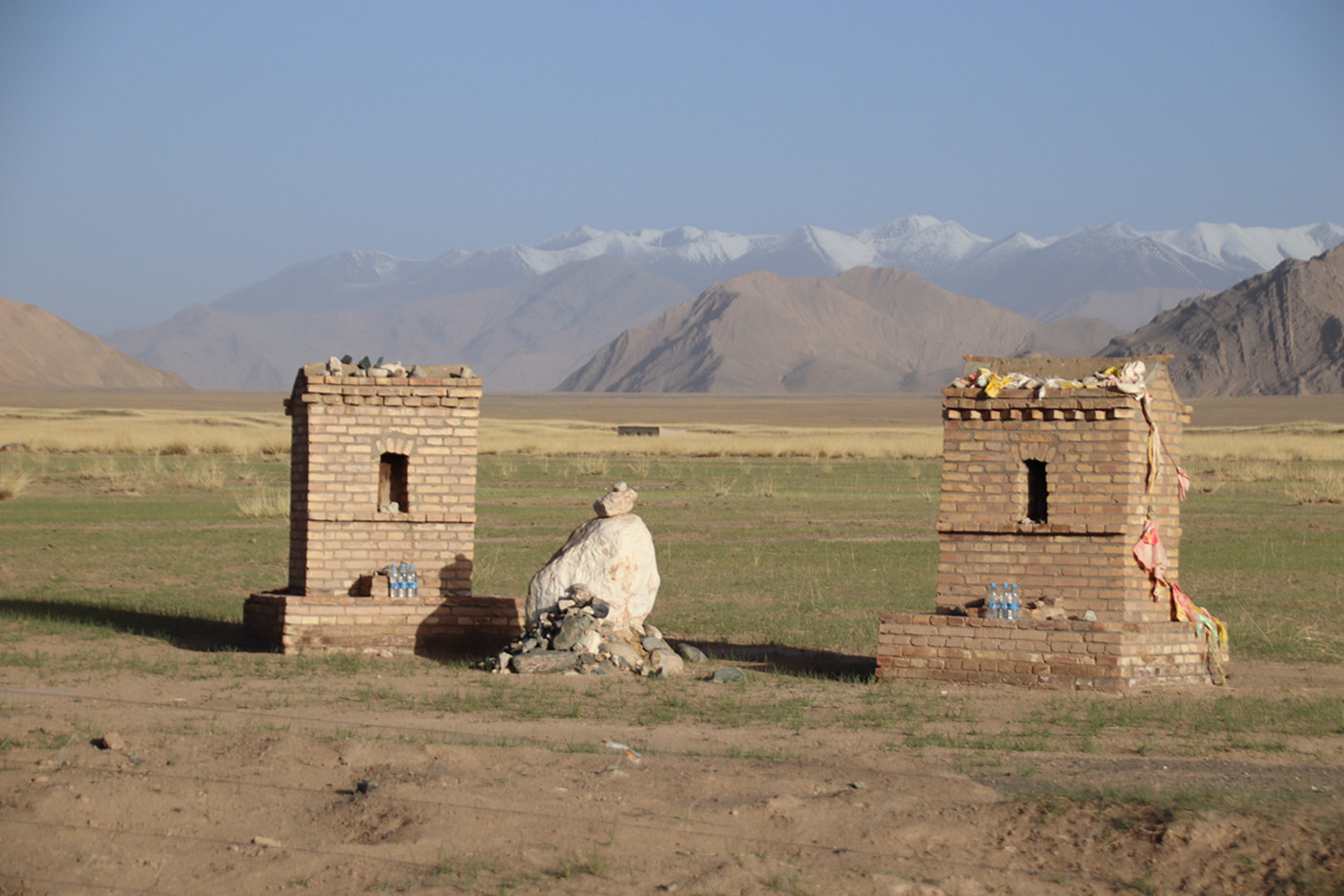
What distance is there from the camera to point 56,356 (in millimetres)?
167250

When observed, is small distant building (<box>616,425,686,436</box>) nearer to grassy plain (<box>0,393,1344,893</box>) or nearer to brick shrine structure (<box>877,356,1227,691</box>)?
grassy plain (<box>0,393,1344,893</box>)

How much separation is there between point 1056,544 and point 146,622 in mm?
9592

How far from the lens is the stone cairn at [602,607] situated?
1231cm

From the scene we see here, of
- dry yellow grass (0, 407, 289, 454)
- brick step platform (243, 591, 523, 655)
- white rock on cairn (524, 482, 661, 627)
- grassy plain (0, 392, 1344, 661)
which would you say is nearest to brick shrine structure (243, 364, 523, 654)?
brick step platform (243, 591, 523, 655)

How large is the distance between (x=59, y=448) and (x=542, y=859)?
45376 mm

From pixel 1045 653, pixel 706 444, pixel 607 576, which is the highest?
pixel 706 444

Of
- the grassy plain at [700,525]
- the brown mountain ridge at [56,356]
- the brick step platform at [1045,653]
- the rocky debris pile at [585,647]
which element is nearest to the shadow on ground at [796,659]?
the grassy plain at [700,525]

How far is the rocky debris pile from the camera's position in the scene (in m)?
12.1

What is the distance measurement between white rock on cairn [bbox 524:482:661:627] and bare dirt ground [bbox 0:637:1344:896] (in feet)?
10.9

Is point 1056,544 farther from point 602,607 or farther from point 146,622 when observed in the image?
point 146,622

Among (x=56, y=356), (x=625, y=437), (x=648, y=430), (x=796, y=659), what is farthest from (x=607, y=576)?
(x=56, y=356)

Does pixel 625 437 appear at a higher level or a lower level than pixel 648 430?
lower

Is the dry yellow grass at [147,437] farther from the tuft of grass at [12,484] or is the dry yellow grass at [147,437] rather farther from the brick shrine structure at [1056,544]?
the brick shrine structure at [1056,544]

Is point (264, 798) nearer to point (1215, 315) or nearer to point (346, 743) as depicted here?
point (346, 743)
